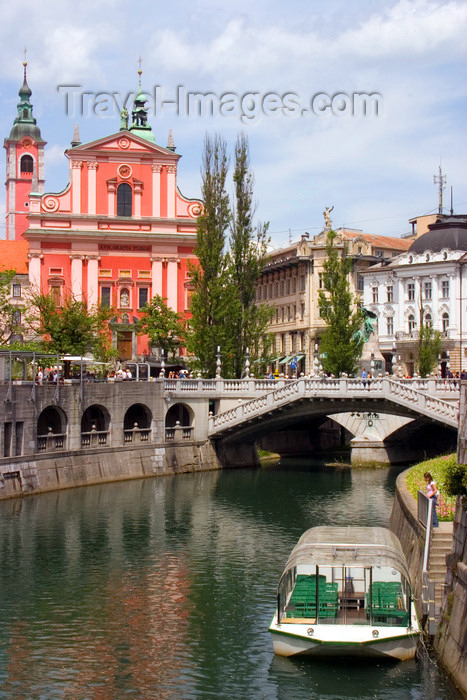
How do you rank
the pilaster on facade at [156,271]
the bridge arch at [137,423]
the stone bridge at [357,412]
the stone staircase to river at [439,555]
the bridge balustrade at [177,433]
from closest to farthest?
the stone staircase to river at [439,555]
the stone bridge at [357,412]
the bridge arch at [137,423]
the bridge balustrade at [177,433]
the pilaster on facade at [156,271]

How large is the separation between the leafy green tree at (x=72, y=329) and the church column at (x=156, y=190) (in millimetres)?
12501

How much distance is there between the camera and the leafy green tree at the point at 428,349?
93.8 meters

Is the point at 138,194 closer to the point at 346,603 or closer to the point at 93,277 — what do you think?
the point at 93,277

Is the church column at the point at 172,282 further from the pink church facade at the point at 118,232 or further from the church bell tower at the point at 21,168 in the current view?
the church bell tower at the point at 21,168

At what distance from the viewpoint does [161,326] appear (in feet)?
280

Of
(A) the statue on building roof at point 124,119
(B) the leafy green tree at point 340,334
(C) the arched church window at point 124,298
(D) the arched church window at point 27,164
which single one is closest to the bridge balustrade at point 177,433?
(B) the leafy green tree at point 340,334

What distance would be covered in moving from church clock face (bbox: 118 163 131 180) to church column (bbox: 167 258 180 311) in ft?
25.8

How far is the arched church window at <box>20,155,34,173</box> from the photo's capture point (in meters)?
145

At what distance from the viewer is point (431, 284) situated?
104m

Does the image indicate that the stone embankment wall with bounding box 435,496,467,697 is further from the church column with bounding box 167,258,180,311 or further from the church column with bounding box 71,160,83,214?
the church column with bounding box 71,160,83,214

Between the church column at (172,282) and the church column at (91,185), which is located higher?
the church column at (91,185)

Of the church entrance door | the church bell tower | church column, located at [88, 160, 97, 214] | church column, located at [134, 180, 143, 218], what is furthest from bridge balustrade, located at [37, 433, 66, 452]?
the church bell tower

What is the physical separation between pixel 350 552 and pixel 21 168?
124514 millimetres

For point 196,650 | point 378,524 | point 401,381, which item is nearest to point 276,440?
point 401,381
